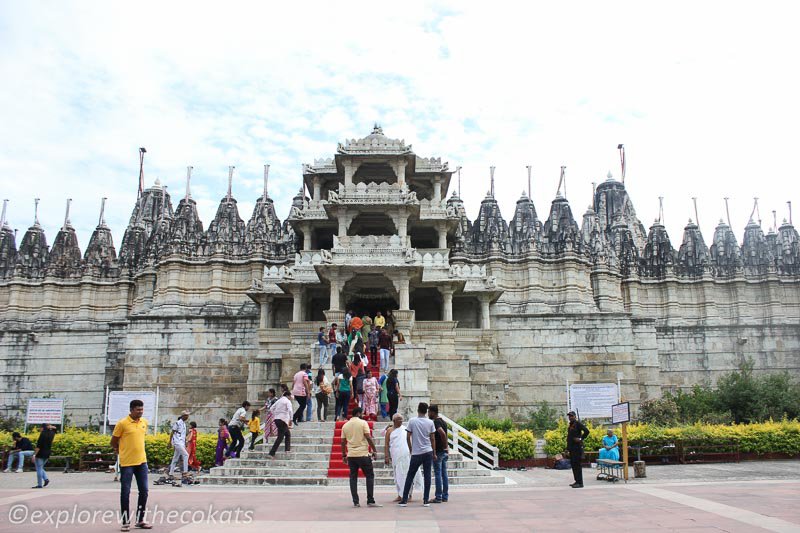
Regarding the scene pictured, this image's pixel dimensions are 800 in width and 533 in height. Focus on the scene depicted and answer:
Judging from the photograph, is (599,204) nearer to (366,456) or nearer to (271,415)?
(271,415)

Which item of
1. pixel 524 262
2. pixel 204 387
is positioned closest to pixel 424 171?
pixel 524 262

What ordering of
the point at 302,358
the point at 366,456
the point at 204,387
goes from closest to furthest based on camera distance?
the point at 366,456 → the point at 302,358 → the point at 204,387

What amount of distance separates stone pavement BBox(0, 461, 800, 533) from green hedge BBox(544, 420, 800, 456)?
4941 millimetres

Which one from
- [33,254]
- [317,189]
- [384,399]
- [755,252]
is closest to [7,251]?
[33,254]

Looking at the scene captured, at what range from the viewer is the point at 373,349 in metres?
25.5

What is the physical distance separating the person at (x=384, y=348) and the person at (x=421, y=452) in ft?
36.0

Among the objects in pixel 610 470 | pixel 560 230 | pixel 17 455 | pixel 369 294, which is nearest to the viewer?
pixel 610 470

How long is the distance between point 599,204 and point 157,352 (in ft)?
119

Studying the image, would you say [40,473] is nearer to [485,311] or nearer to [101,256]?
[485,311]

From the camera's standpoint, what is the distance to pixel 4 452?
22172mm

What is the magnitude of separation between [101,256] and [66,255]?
2304mm

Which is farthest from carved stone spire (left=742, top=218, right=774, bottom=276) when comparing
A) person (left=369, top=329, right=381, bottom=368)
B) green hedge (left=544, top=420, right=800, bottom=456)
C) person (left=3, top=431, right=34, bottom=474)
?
person (left=3, top=431, right=34, bottom=474)

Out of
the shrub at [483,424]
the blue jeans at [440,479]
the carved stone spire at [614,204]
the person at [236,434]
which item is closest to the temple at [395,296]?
the shrub at [483,424]

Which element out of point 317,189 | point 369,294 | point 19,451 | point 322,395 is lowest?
point 19,451
